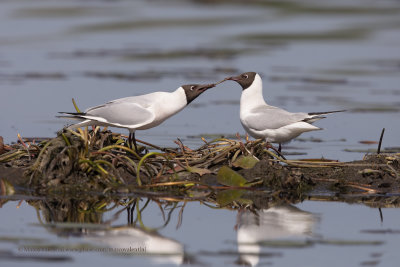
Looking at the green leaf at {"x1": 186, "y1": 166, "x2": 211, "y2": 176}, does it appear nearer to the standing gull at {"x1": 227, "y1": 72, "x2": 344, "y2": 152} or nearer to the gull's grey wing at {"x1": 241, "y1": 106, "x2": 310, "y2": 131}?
the standing gull at {"x1": 227, "y1": 72, "x2": 344, "y2": 152}

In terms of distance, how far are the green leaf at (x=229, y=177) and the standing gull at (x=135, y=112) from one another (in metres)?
1.10

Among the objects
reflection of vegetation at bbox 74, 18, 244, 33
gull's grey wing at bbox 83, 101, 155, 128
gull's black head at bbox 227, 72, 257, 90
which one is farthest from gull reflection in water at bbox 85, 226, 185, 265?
reflection of vegetation at bbox 74, 18, 244, 33

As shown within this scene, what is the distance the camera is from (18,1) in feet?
113

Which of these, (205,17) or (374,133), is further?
(205,17)

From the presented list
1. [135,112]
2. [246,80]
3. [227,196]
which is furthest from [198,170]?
[246,80]

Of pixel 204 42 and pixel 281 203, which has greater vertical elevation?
pixel 204 42

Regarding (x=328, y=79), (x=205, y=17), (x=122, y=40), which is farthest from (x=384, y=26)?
(x=328, y=79)

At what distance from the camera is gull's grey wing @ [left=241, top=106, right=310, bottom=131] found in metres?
9.71

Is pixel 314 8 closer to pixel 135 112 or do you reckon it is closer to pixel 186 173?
pixel 135 112

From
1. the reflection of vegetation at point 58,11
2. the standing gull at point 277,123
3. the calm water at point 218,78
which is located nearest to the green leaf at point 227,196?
the calm water at point 218,78

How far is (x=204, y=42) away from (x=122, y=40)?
2452 millimetres

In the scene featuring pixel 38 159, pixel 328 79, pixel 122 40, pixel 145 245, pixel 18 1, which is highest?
pixel 18 1

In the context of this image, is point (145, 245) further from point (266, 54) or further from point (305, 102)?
point (266, 54)

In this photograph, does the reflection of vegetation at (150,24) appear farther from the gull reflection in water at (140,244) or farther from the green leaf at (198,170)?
the gull reflection in water at (140,244)
